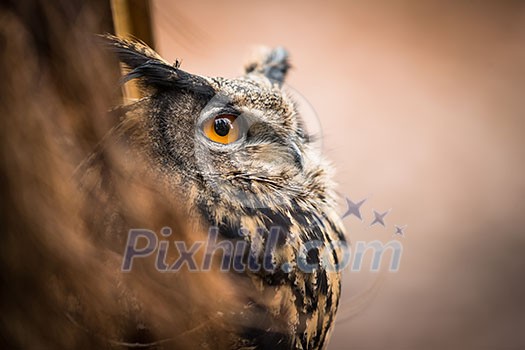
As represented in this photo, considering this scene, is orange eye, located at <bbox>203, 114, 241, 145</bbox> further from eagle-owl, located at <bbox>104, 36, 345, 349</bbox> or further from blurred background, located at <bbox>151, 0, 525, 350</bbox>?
blurred background, located at <bbox>151, 0, 525, 350</bbox>

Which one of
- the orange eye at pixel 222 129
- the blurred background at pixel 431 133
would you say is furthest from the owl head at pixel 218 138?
the blurred background at pixel 431 133

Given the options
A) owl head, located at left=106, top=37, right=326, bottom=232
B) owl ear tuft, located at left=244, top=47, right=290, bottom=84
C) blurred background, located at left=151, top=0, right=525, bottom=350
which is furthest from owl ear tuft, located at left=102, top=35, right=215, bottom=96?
blurred background, located at left=151, top=0, right=525, bottom=350

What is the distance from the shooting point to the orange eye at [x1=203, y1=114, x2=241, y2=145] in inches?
21.1

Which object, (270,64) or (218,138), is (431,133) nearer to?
(270,64)

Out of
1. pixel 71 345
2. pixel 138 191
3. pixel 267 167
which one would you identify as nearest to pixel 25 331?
pixel 71 345

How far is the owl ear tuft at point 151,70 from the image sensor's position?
1.54ft

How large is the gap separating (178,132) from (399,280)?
52.2 inches

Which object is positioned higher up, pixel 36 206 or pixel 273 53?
pixel 273 53

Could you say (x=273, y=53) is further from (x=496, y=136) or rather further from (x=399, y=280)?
(x=496, y=136)

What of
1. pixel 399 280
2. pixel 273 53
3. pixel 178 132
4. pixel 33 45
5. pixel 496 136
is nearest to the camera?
pixel 33 45

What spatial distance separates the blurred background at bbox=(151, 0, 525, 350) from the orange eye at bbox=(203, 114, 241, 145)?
0.89m

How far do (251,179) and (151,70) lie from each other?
15 centimetres

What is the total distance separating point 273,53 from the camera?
2.78ft

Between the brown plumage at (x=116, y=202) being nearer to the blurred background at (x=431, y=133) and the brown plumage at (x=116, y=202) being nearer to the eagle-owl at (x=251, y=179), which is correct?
the eagle-owl at (x=251, y=179)
